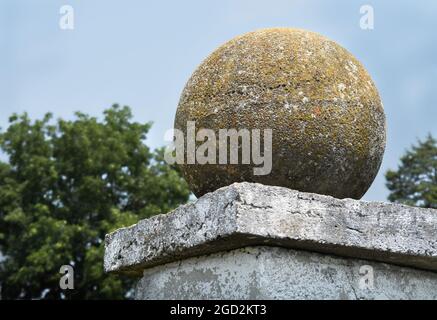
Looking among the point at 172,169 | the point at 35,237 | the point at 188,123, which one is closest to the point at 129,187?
the point at 172,169

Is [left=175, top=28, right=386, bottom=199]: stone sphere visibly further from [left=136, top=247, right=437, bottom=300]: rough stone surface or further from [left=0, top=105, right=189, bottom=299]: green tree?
[left=0, top=105, right=189, bottom=299]: green tree

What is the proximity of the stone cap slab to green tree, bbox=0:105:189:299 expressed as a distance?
18.0m

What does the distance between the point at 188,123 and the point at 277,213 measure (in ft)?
3.27

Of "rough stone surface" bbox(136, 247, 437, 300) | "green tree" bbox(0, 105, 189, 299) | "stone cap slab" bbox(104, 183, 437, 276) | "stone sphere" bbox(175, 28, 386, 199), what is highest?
"green tree" bbox(0, 105, 189, 299)

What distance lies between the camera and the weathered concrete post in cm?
396

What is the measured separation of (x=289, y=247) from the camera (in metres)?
4.06

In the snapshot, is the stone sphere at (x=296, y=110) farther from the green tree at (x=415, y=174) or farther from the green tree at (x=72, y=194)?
the green tree at (x=415, y=174)

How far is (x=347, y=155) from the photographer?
4.43 metres

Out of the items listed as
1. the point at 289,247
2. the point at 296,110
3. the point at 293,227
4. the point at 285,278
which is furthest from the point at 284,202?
the point at 296,110

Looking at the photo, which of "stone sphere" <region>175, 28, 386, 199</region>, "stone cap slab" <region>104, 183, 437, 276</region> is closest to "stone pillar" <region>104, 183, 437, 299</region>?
"stone cap slab" <region>104, 183, 437, 276</region>

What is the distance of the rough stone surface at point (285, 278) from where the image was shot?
13.0 feet

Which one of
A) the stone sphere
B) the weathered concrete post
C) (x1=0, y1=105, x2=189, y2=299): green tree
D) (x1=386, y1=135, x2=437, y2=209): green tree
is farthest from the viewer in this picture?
(x1=386, y1=135, x2=437, y2=209): green tree

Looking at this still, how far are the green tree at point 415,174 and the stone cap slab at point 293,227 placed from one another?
24.7 metres

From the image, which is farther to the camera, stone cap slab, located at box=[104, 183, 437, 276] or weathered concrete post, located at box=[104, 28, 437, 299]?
weathered concrete post, located at box=[104, 28, 437, 299]
